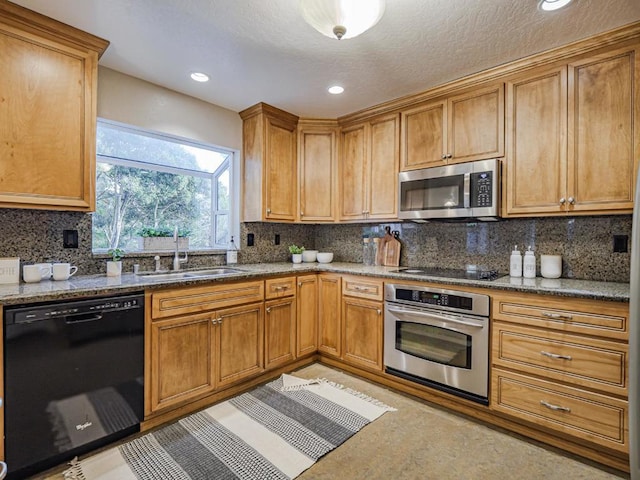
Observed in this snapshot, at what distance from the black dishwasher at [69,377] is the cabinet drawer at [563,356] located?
2288 mm

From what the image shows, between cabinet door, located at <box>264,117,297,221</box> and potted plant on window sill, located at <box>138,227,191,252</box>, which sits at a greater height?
cabinet door, located at <box>264,117,297,221</box>

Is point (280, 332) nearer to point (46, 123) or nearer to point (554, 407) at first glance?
point (554, 407)

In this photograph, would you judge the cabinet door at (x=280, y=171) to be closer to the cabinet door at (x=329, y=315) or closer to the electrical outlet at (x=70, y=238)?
the cabinet door at (x=329, y=315)

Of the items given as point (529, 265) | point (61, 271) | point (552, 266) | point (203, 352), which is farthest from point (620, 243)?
point (61, 271)

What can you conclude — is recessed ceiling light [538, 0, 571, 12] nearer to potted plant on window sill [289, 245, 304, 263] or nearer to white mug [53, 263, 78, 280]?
potted plant on window sill [289, 245, 304, 263]

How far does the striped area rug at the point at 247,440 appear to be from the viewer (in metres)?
1.74

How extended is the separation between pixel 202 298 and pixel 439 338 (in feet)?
5.63

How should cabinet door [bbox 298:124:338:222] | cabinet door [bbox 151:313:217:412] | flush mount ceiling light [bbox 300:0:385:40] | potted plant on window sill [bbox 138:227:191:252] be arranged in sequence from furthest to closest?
cabinet door [bbox 298:124:338:222] → potted plant on window sill [bbox 138:227:191:252] → cabinet door [bbox 151:313:217:412] → flush mount ceiling light [bbox 300:0:385:40]

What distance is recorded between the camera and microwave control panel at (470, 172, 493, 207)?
2426 millimetres

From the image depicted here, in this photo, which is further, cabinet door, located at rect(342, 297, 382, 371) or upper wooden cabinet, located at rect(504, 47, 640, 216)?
cabinet door, located at rect(342, 297, 382, 371)

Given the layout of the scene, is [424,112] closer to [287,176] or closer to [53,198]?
[287,176]

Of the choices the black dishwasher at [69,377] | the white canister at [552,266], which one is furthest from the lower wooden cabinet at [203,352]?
the white canister at [552,266]

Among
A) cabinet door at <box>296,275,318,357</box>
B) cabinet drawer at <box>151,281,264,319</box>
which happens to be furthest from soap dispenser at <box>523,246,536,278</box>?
cabinet drawer at <box>151,281,264,319</box>

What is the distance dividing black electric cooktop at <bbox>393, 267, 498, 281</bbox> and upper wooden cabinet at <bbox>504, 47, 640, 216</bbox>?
494 millimetres
